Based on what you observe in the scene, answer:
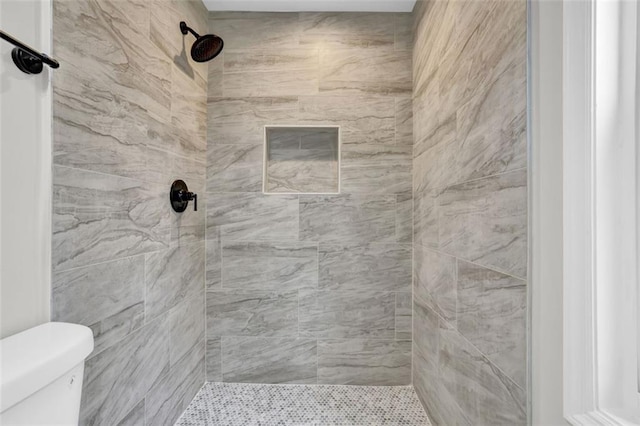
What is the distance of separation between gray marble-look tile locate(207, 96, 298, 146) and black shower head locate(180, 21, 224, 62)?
1.02ft

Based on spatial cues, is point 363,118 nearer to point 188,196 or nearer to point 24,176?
point 188,196

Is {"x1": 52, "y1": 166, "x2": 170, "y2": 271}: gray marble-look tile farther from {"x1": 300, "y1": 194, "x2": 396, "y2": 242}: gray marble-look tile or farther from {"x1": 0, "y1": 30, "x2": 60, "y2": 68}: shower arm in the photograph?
{"x1": 300, "y1": 194, "x2": 396, "y2": 242}: gray marble-look tile

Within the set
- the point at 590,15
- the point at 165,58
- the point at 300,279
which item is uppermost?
the point at 165,58

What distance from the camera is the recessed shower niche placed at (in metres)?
1.99

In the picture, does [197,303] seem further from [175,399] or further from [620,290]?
[620,290]

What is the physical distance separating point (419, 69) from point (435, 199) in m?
0.80

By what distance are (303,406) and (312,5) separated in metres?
2.35

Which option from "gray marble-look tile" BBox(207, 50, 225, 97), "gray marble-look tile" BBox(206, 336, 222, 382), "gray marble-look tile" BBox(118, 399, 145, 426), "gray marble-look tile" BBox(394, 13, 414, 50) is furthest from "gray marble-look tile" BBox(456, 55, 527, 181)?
"gray marble-look tile" BBox(206, 336, 222, 382)

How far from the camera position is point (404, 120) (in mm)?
1854

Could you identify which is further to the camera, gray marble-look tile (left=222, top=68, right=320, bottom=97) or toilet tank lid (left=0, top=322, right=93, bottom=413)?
gray marble-look tile (left=222, top=68, right=320, bottom=97)

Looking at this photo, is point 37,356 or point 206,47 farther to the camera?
point 206,47

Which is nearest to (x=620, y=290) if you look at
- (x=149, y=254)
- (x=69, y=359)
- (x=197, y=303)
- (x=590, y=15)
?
(x=590, y=15)

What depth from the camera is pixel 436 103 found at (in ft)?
4.76

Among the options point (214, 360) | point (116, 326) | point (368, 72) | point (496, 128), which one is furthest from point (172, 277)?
point (368, 72)
